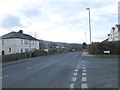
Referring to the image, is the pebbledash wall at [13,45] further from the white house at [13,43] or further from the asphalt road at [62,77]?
the asphalt road at [62,77]

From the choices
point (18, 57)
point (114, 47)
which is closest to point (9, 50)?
point (18, 57)

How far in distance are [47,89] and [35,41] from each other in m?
79.9

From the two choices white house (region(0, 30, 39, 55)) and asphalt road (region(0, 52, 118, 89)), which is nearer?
asphalt road (region(0, 52, 118, 89))

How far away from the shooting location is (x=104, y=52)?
53.2m

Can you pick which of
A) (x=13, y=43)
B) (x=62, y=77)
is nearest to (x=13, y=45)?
(x=13, y=43)

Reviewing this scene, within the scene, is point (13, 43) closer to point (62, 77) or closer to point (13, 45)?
point (13, 45)

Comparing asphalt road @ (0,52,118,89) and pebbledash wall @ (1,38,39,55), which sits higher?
pebbledash wall @ (1,38,39,55)

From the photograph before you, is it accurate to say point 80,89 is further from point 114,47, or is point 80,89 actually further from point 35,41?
point 35,41

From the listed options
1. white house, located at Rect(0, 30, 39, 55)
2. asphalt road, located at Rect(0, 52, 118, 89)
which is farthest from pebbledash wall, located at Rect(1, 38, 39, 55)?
asphalt road, located at Rect(0, 52, 118, 89)

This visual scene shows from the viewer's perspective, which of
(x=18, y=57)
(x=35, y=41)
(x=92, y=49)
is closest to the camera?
(x=18, y=57)

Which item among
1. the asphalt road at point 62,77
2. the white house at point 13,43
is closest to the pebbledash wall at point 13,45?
the white house at point 13,43

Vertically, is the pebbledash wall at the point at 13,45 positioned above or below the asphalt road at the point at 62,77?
above

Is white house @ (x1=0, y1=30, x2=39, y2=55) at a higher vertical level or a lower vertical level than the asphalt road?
higher

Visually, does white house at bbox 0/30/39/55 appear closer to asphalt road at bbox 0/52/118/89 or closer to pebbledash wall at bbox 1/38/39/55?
pebbledash wall at bbox 1/38/39/55
